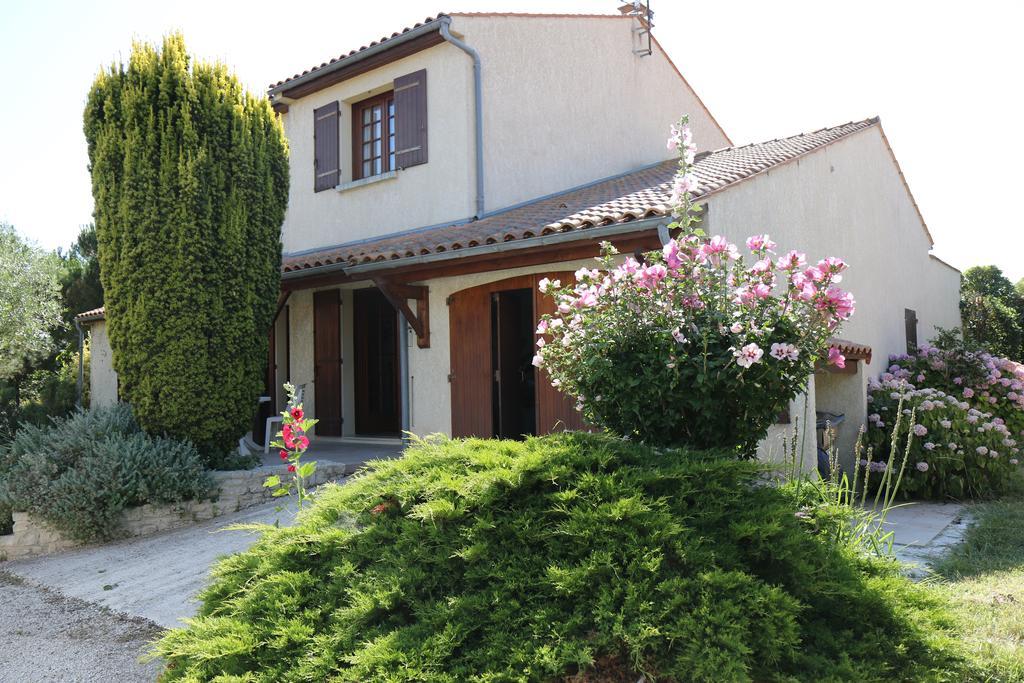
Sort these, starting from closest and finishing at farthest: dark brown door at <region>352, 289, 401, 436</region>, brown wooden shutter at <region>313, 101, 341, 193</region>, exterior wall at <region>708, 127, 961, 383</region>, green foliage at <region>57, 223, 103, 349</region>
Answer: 1. exterior wall at <region>708, 127, 961, 383</region>
2. dark brown door at <region>352, 289, 401, 436</region>
3. brown wooden shutter at <region>313, 101, 341, 193</region>
4. green foliage at <region>57, 223, 103, 349</region>

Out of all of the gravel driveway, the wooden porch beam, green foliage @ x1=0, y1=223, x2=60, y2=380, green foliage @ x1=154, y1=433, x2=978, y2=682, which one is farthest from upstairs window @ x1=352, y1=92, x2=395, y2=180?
green foliage @ x1=154, y1=433, x2=978, y2=682

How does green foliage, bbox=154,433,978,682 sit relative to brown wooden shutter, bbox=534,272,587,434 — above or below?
below

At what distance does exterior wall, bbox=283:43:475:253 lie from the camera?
31.7ft

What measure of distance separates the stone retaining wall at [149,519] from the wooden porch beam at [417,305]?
8.27 ft

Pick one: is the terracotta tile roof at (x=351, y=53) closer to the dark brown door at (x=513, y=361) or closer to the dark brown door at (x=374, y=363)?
the dark brown door at (x=374, y=363)

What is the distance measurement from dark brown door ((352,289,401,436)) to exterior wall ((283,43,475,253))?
1.09 m

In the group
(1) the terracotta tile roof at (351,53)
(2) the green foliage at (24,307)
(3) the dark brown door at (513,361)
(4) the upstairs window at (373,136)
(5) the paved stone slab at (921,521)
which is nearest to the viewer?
(5) the paved stone slab at (921,521)

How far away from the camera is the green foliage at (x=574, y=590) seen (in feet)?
8.81

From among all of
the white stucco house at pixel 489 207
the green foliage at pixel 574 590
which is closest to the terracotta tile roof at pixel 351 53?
the white stucco house at pixel 489 207

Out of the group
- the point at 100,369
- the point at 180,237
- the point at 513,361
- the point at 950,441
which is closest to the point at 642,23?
the point at 513,361

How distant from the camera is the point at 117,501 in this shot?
7000 mm

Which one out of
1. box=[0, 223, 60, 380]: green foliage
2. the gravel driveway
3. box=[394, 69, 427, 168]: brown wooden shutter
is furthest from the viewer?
box=[0, 223, 60, 380]: green foliage

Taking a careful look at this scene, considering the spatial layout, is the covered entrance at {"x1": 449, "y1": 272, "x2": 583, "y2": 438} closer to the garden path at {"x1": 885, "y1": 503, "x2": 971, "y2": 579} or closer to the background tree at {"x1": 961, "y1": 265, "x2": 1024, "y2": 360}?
the garden path at {"x1": 885, "y1": 503, "x2": 971, "y2": 579}

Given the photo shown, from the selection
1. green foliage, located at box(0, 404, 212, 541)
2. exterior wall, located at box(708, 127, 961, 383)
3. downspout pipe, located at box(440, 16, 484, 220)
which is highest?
downspout pipe, located at box(440, 16, 484, 220)
